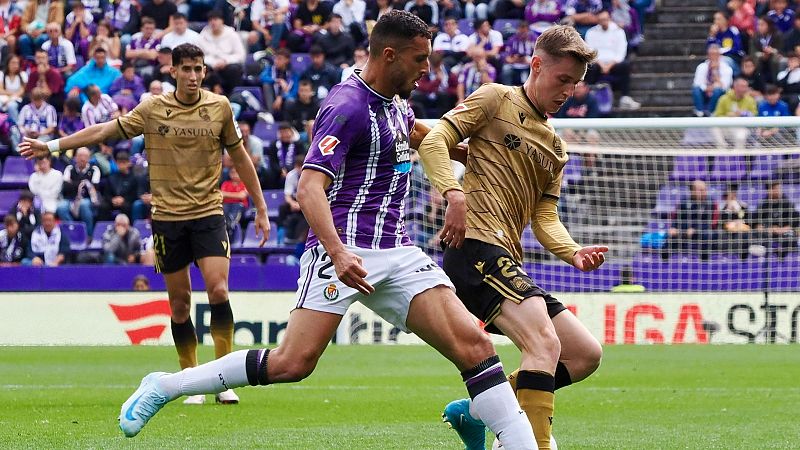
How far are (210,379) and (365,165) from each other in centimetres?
128

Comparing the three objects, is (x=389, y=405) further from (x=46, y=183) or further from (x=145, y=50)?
(x=145, y=50)

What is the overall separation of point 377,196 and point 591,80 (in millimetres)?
17331

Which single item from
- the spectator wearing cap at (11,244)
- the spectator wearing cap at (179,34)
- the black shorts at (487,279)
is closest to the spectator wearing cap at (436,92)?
the spectator wearing cap at (179,34)

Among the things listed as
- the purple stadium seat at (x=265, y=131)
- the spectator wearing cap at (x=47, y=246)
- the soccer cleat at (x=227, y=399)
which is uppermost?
the purple stadium seat at (x=265, y=131)

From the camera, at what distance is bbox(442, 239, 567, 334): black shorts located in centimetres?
691

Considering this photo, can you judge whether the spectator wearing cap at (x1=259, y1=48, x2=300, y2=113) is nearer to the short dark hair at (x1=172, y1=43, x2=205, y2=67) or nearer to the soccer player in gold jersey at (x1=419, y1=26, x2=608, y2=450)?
the short dark hair at (x1=172, y1=43, x2=205, y2=67)

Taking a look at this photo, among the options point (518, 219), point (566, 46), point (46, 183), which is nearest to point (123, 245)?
point (46, 183)

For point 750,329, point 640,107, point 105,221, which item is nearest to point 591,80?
point 640,107

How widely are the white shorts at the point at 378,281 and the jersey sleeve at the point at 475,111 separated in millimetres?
970

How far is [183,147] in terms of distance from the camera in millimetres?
10633

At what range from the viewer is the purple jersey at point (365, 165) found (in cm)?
623

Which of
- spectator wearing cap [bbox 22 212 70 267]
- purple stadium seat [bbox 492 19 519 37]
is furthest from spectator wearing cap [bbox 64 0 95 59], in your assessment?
purple stadium seat [bbox 492 19 519 37]

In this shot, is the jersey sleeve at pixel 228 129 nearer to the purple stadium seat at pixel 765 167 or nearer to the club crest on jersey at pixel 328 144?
the club crest on jersey at pixel 328 144

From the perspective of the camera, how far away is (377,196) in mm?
6418
